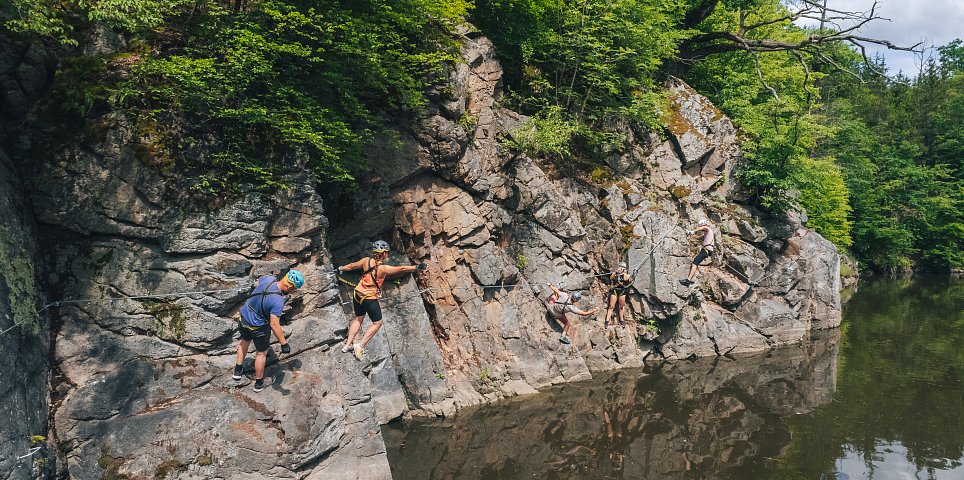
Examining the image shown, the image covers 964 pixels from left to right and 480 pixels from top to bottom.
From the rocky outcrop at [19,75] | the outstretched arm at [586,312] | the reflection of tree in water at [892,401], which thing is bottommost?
the reflection of tree in water at [892,401]

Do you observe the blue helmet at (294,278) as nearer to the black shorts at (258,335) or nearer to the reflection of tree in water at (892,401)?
the black shorts at (258,335)

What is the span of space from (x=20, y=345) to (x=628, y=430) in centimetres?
1073

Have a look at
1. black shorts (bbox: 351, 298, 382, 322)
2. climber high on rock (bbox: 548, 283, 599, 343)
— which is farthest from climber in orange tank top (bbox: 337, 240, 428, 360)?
climber high on rock (bbox: 548, 283, 599, 343)

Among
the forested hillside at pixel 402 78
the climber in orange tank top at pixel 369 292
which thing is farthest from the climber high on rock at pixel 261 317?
the forested hillside at pixel 402 78

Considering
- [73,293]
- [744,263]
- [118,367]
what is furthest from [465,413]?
[744,263]

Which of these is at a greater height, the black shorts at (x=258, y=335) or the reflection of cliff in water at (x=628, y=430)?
the black shorts at (x=258, y=335)

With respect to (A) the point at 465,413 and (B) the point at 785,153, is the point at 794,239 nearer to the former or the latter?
(B) the point at 785,153

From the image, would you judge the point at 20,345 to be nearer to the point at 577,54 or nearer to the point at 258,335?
the point at 258,335

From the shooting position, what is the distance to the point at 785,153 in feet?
66.2

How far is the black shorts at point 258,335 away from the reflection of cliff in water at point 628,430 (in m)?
3.35

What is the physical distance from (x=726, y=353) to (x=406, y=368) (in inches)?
422

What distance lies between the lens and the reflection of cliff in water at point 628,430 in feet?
34.4

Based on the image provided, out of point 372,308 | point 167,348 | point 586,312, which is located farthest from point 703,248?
point 167,348

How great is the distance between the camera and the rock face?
823 cm
